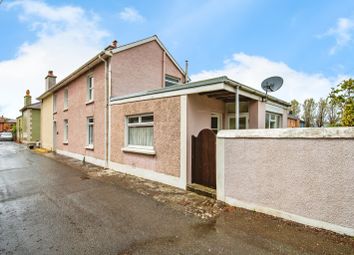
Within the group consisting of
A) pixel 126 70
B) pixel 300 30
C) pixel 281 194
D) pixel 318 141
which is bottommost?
pixel 281 194

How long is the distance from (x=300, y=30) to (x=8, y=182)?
559 inches

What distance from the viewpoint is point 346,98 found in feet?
29.0

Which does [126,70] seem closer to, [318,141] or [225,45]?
[225,45]

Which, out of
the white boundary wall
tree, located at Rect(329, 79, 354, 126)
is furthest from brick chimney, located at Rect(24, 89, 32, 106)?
tree, located at Rect(329, 79, 354, 126)

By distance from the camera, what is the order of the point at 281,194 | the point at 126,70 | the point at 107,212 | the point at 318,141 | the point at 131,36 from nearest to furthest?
the point at 318,141, the point at 281,194, the point at 107,212, the point at 126,70, the point at 131,36

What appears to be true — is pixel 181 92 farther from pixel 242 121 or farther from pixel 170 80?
pixel 170 80

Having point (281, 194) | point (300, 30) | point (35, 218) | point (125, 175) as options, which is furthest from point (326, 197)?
point (300, 30)

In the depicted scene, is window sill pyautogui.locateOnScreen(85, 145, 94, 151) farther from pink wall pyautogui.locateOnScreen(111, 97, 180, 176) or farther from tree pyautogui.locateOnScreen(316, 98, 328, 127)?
tree pyautogui.locateOnScreen(316, 98, 328, 127)

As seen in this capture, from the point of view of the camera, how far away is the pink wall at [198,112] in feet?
22.1

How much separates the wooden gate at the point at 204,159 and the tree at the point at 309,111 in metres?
24.6

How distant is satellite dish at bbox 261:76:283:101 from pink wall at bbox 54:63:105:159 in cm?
815

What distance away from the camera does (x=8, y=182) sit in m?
7.80

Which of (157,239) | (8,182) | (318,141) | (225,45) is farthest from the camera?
(225,45)

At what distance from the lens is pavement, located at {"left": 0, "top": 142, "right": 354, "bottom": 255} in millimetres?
3391
